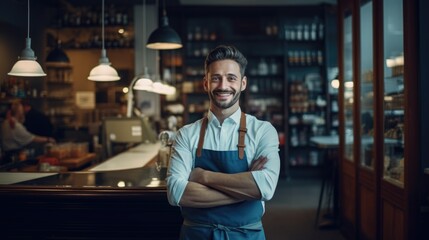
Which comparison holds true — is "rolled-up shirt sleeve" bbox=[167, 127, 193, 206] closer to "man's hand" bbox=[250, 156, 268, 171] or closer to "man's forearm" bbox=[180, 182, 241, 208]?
"man's forearm" bbox=[180, 182, 241, 208]

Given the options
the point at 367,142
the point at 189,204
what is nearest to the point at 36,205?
the point at 189,204

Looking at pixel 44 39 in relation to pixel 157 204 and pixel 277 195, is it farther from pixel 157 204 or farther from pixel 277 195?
pixel 157 204

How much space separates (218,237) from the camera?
2199 mm

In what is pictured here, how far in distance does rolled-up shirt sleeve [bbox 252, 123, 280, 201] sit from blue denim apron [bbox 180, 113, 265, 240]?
84 mm

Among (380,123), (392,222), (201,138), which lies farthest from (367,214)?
(201,138)

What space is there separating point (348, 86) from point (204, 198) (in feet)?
12.5

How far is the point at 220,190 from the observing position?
2193 mm

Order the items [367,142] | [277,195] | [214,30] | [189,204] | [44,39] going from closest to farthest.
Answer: [189,204] < [367,142] < [277,195] < [44,39] < [214,30]

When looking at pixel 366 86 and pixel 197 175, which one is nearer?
pixel 197 175

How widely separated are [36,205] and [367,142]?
10.3 feet

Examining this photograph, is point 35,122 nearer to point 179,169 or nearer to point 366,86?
point 366,86

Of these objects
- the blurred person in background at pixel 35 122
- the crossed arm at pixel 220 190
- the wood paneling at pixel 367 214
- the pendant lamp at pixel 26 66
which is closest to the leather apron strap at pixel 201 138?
the crossed arm at pixel 220 190

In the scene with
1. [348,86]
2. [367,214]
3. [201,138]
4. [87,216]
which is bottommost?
[367,214]

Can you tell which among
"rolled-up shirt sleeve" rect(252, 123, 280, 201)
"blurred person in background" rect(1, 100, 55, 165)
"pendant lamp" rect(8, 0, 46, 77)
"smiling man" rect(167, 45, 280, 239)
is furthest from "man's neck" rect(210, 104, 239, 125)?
"blurred person in background" rect(1, 100, 55, 165)
